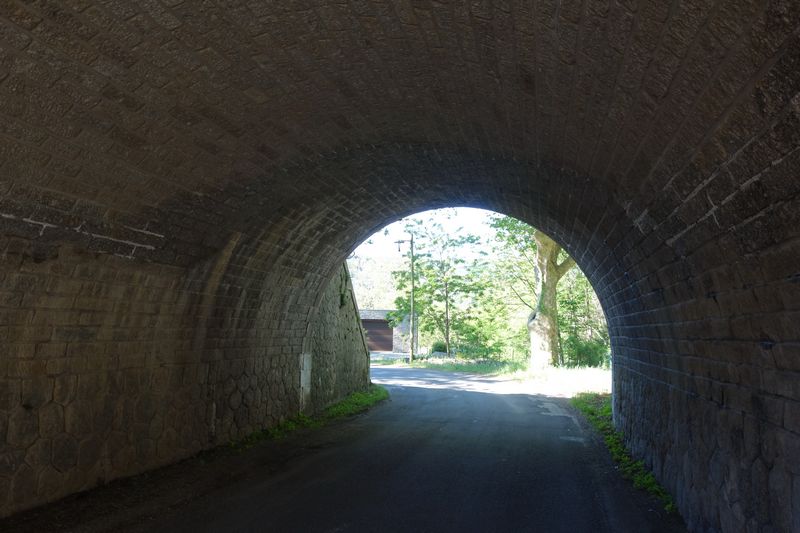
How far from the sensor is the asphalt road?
5.85m

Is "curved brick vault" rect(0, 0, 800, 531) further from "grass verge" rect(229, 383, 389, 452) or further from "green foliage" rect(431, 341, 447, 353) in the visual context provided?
"green foliage" rect(431, 341, 447, 353)

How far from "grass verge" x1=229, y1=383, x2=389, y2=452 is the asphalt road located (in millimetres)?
495

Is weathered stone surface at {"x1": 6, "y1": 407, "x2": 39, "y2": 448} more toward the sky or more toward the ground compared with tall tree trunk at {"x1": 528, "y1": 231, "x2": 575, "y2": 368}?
more toward the ground

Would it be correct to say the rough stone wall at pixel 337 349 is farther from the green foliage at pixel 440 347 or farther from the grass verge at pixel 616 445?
the green foliage at pixel 440 347

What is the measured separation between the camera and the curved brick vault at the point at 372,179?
11.6ft

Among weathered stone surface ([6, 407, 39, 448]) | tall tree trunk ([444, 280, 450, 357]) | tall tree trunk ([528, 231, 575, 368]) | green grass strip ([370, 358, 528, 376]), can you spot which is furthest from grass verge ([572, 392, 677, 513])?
tall tree trunk ([444, 280, 450, 357])

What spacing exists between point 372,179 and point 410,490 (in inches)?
174

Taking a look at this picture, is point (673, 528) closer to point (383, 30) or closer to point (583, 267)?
point (383, 30)

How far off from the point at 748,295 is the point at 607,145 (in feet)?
5.28

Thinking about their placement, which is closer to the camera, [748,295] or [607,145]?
[748,295]

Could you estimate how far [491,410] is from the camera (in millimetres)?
15023

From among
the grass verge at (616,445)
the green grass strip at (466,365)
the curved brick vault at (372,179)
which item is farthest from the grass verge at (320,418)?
Result: the green grass strip at (466,365)

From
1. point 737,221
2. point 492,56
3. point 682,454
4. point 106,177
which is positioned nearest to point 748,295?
point 737,221

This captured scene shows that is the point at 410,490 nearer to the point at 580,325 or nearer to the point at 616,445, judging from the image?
the point at 616,445
